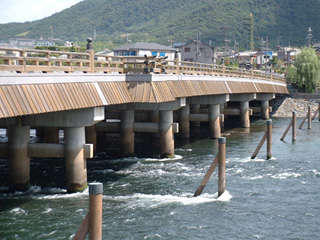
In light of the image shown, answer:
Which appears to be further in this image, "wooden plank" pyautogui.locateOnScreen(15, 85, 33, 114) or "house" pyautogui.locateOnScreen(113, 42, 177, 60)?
"house" pyautogui.locateOnScreen(113, 42, 177, 60)

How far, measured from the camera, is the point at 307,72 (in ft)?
271

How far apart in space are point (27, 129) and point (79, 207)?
5053 millimetres

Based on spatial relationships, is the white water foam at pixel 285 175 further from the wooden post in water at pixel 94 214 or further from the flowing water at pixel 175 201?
the wooden post in water at pixel 94 214

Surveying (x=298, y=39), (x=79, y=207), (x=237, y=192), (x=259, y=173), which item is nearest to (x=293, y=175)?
(x=259, y=173)

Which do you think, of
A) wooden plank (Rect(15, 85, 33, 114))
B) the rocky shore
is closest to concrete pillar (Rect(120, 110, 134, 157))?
wooden plank (Rect(15, 85, 33, 114))

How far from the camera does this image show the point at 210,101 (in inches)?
1818

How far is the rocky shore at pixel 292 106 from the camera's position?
74.1 metres

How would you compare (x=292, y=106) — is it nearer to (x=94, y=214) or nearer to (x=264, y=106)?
(x=264, y=106)

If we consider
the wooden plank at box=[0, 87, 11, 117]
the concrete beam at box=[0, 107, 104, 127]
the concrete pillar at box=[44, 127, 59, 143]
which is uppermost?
the wooden plank at box=[0, 87, 11, 117]

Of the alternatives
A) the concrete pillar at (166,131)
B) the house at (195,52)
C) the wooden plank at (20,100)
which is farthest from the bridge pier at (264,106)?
the house at (195,52)

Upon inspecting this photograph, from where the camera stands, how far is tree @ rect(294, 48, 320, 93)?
270 ft

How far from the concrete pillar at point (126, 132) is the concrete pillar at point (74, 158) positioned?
11.2 metres

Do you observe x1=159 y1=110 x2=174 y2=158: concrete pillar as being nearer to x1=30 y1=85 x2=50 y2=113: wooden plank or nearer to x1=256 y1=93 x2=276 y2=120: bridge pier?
x1=30 y1=85 x2=50 y2=113: wooden plank

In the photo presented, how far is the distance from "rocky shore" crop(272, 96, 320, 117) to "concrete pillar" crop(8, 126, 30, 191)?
54.1 metres
